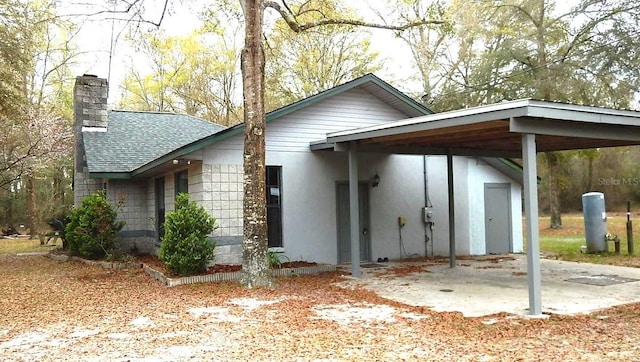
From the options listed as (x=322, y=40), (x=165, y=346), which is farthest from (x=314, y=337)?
(x=322, y=40)

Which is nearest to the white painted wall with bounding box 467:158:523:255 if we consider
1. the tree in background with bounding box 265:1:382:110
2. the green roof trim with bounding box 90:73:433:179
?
the green roof trim with bounding box 90:73:433:179

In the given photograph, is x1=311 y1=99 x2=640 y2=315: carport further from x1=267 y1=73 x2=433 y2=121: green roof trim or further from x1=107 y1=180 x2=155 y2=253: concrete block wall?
x1=107 y1=180 x2=155 y2=253: concrete block wall

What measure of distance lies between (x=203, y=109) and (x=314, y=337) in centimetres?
2619

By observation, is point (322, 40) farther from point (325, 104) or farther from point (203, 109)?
point (325, 104)

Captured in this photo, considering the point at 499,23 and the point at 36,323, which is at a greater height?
the point at 499,23

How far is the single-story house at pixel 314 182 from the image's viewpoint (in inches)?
434

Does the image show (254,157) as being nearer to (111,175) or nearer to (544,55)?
(111,175)

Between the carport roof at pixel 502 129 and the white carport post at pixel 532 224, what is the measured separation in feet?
0.95

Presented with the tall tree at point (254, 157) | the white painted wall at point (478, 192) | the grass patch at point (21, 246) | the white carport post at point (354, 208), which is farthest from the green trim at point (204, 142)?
the grass patch at point (21, 246)

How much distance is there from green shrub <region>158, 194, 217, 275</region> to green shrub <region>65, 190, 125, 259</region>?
412 cm

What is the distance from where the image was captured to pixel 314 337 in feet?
19.1

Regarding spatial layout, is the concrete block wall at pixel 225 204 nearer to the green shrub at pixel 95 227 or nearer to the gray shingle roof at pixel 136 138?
the green shrub at pixel 95 227

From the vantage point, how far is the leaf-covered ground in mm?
5199

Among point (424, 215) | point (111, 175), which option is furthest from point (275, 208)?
point (111, 175)
